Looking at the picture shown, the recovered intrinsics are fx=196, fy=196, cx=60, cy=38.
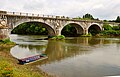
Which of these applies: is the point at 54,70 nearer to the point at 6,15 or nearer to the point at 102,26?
the point at 6,15

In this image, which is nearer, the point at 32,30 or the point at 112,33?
the point at 112,33

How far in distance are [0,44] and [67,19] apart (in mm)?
31263

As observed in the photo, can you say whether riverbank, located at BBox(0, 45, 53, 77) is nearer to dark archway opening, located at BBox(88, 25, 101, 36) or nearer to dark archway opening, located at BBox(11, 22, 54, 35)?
dark archway opening, located at BBox(88, 25, 101, 36)

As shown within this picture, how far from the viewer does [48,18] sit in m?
57.9

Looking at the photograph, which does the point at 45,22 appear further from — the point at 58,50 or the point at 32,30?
the point at 32,30

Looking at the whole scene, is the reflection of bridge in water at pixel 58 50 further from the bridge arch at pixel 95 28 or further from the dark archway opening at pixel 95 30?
the dark archway opening at pixel 95 30

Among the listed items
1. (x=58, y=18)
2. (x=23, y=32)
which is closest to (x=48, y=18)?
(x=58, y=18)

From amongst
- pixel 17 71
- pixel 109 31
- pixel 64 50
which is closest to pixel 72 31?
pixel 109 31

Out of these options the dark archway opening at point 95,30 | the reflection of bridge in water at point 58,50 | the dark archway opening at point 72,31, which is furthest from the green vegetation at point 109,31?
the reflection of bridge in water at point 58,50

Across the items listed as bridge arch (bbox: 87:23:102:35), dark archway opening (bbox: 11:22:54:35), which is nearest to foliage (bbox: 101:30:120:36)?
bridge arch (bbox: 87:23:102:35)

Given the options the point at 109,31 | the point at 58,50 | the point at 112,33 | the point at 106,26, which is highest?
the point at 106,26

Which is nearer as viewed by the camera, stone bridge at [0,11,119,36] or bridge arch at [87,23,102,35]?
stone bridge at [0,11,119,36]

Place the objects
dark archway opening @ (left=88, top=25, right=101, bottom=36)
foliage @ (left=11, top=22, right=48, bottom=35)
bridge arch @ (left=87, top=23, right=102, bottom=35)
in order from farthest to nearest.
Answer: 1. foliage @ (left=11, top=22, right=48, bottom=35)
2. dark archway opening @ (left=88, top=25, right=101, bottom=36)
3. bridge arch @ (left=87, top=23, right=102, bottom=35)

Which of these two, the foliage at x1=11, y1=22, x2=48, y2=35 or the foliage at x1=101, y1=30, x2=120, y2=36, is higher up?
the foliage at x1=11, y1=22, x2=48, y2=35
